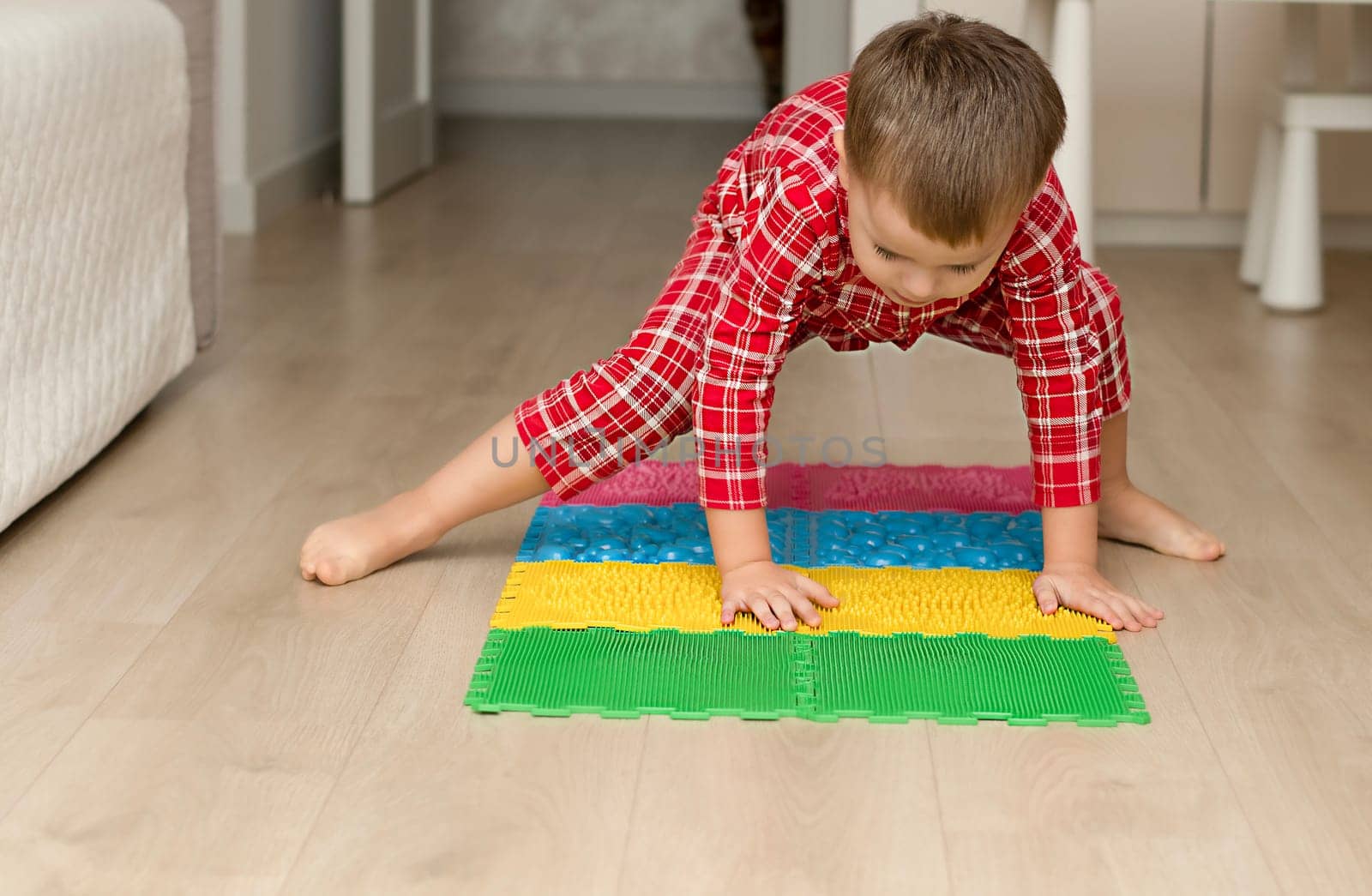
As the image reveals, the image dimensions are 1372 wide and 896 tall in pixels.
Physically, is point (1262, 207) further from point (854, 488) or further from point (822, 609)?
point (822, 609)

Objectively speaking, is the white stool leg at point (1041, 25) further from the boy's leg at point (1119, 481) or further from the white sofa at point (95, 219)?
the white sofa at point (95, 219)

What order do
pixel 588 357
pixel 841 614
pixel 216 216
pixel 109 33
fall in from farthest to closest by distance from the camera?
pixel 588 357 < pixel 216 216 < pixel 109 33 < pixel 841 614

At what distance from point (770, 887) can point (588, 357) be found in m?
1.09

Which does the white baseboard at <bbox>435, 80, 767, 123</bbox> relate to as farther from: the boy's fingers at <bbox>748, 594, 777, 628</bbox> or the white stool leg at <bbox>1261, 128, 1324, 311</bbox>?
the boy's fingers at <bbox>748, 594, 777, 628</bbox>

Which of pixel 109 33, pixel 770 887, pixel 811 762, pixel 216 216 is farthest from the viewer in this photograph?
pixel 216 216

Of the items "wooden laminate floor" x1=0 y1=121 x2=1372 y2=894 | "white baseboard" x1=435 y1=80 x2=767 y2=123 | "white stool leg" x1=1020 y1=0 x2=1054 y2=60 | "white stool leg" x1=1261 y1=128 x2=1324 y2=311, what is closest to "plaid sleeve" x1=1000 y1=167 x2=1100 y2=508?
"wooden laminate floor" x1=0 y1=121 x2=1372 y2=894

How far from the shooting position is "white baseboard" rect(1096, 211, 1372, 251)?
241 centimetres

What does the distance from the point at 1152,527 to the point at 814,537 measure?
257mm

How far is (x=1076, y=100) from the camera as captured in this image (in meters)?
1.80

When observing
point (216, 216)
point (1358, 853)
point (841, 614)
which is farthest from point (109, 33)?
point (1358, 853)

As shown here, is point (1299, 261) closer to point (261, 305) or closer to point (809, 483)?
point (809, 483)

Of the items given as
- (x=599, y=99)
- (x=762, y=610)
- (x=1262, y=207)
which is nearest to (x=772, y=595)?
(x=762, y=610)

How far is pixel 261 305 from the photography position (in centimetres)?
198

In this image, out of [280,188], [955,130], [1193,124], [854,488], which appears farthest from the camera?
[280,188]
